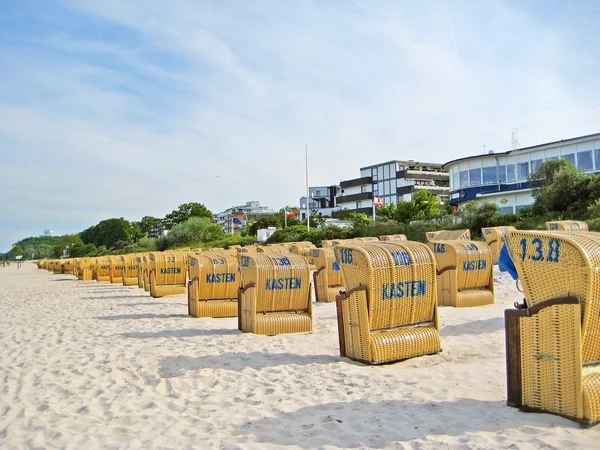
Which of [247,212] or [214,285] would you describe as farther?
[247,212]

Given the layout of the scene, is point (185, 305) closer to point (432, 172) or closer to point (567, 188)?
point (567, 188)

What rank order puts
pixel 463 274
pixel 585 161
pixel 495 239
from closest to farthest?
1. pixel 463 274
2. pixel 495 239
3. pixel 585 161

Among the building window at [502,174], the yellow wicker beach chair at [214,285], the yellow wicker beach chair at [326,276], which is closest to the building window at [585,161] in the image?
the building window at [502,174]

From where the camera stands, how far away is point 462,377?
241 inches

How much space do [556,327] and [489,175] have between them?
4134cm

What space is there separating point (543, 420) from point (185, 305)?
1269 centimetres

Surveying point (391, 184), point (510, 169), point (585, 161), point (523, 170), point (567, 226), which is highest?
point (391, 184)

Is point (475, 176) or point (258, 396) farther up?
point (475, 176)

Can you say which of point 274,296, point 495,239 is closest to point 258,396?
point 274,296

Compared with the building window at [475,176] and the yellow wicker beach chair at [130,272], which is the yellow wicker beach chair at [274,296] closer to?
the yellow wicker beach chair at [130,272]

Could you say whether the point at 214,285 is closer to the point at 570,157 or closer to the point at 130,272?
the point at 130,272

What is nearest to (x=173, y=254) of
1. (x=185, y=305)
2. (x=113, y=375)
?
(x=185, y=305)

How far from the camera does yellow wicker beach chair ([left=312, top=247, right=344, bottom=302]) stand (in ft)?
48.6

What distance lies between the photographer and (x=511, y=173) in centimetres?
4241
